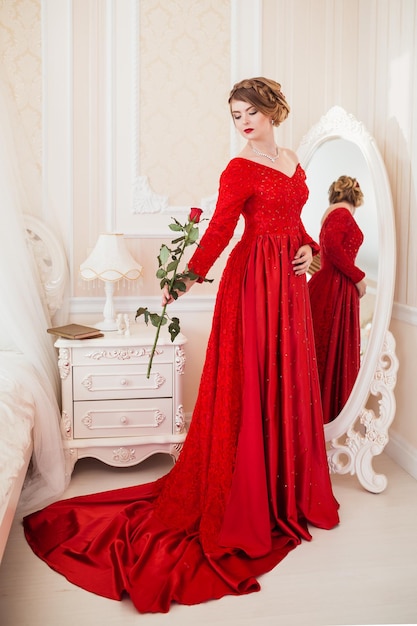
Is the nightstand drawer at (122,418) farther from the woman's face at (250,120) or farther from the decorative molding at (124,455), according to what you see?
the woman's face at (250,120)

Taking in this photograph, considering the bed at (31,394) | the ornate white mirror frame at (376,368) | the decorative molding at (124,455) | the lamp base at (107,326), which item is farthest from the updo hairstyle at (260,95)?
the decorative molding at (124,455)

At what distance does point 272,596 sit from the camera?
6.58ft

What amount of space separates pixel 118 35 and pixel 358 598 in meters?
2.84

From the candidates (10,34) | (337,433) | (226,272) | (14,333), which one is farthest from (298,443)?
(10,34)

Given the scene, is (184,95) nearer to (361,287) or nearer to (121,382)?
(361,287)

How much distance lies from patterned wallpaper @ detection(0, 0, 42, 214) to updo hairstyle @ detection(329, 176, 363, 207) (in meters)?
1.48

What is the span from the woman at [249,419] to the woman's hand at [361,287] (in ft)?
1.67

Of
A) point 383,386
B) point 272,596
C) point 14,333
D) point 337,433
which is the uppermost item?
point 14,333

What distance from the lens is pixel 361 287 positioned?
2.96 meters

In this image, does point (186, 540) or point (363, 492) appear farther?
point (363, 492)

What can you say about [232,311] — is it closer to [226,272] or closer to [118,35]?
[226,272]

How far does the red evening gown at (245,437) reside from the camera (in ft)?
7.51

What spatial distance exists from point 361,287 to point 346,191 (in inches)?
18.8

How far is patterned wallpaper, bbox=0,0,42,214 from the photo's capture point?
121 inches
